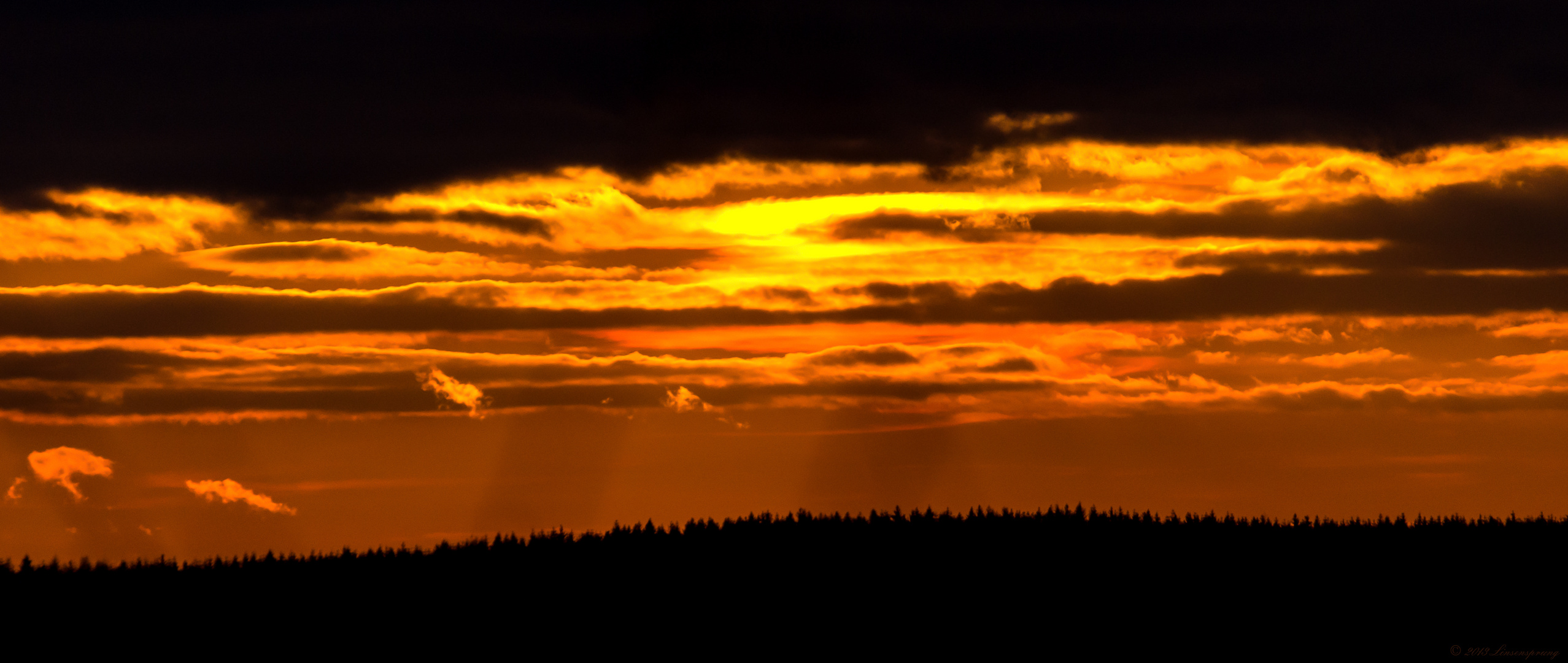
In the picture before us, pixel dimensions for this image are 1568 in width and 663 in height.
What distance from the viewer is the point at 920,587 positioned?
227 feet

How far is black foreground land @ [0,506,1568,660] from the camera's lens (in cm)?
6384

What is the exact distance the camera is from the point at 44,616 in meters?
67.1

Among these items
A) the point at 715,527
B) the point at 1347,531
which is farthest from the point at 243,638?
the point at 1347,531

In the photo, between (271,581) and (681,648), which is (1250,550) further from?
(271,581)

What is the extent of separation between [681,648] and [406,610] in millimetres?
12398

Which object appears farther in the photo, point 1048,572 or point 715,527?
point 715,527

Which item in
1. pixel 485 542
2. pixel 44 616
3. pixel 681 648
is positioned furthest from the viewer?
pixel 485 542

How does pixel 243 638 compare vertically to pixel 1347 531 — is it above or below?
below

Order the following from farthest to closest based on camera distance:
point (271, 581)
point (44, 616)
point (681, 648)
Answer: point (271, 581) → point (44, 616) → point (681, 648)

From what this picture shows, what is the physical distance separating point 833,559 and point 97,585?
106ft

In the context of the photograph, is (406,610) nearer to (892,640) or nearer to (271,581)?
(271,581)

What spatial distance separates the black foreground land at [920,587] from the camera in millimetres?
63844

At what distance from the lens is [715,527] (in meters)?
77.4

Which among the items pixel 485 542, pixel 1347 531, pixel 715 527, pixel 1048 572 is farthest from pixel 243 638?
pixel 1347 531
